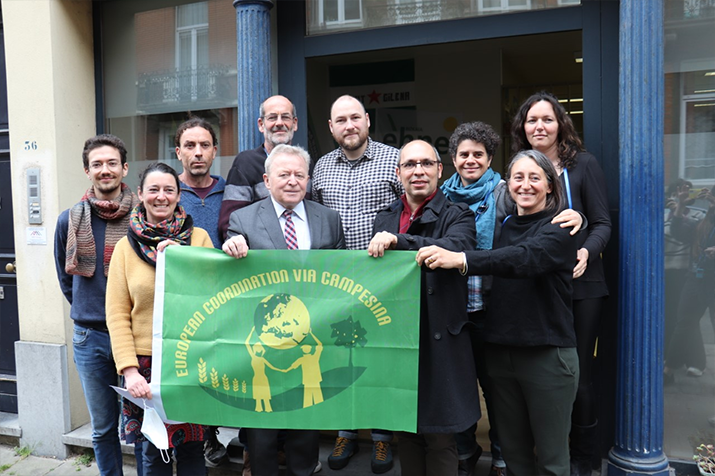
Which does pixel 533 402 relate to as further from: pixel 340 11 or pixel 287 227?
pixel 340 11

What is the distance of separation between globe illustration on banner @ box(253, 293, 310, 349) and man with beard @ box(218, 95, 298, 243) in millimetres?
651

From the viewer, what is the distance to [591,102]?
367 centimetres

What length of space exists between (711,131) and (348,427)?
8.85 ft

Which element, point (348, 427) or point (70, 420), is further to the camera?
point (70, 420)

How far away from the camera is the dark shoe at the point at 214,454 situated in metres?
4.03

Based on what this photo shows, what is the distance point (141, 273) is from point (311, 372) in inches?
37.7

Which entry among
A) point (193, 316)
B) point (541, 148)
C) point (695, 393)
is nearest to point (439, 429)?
point (193, 316)

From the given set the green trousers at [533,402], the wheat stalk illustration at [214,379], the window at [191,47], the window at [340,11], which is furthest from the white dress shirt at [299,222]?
the window at [191,47]

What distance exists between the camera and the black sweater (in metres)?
2.58

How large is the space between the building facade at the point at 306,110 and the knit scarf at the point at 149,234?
1.25 meters

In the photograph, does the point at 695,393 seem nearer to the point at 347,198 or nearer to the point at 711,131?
the point at 711,131

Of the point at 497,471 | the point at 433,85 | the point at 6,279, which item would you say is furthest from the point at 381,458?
the point at 433,85

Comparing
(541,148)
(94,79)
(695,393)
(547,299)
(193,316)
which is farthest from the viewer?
(94,79)

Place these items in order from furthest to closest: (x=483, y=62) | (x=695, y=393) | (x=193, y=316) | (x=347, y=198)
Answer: (x=483, y=62) → (x=695, y=393) → (x=347, y=198) → (x=193, y=316)
